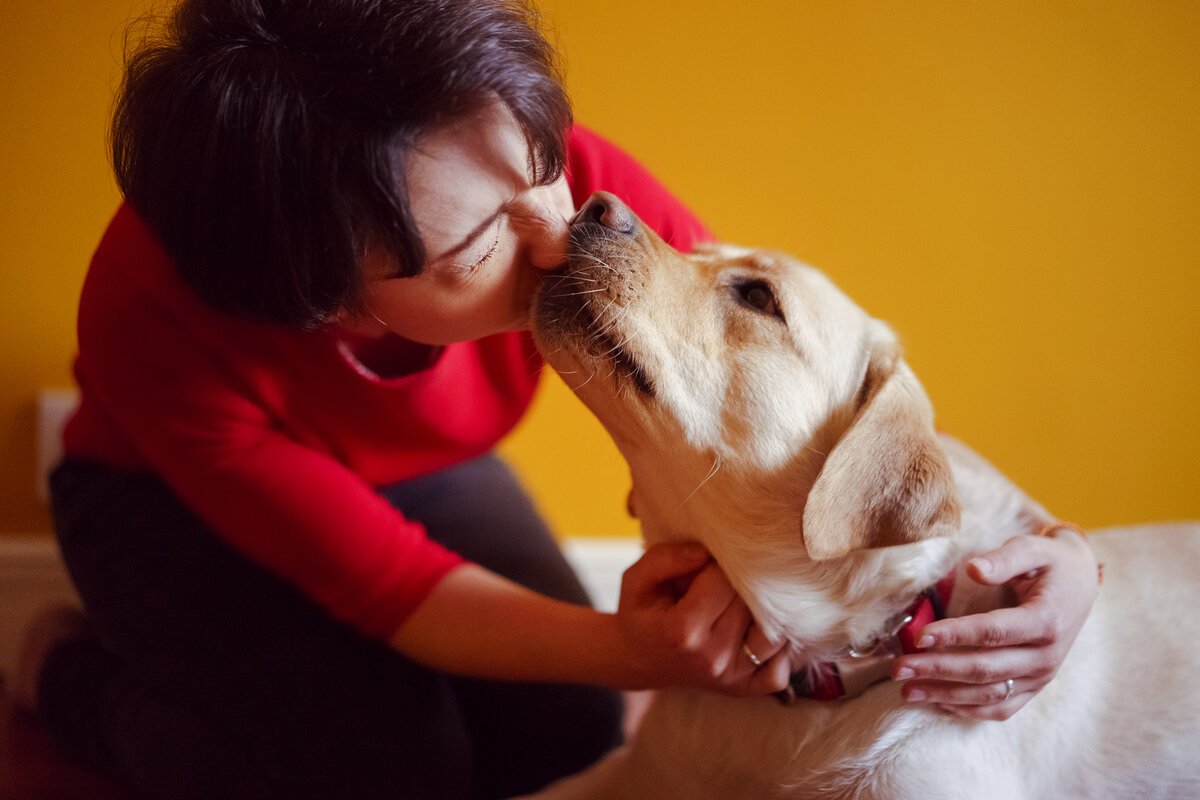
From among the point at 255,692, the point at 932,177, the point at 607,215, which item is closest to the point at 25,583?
the point at 255,692

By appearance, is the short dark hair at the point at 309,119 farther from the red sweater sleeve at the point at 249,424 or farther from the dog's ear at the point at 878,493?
the dog's ear at the point at 878,493

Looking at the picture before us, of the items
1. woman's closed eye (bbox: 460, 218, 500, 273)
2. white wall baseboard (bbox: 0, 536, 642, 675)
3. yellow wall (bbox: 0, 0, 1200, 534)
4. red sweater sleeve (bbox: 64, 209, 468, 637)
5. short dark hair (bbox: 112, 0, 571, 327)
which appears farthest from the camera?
white wall baseboard (bbox: 0, 536, 642, 675)

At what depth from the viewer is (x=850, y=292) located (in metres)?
2.34

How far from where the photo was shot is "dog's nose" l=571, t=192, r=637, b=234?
1206 mm

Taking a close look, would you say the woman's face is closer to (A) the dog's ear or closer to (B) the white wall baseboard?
(A) the dog's ear

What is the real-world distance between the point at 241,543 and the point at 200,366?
0.35m

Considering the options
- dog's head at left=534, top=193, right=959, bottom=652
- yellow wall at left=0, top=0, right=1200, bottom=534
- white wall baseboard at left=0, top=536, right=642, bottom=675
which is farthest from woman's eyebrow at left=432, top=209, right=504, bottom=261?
white wall baseboard at left=0, top=536, right=642, bottom=675

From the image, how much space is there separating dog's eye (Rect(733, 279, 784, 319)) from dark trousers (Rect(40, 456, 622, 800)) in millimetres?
919

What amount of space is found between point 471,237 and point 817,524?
0.60 metres

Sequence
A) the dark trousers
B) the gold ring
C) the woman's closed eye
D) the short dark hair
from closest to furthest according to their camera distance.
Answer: the short dark hair
the woman's closed eye
the gold ring
the dark trousers

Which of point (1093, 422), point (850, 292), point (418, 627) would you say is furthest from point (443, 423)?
point (1093, 422)

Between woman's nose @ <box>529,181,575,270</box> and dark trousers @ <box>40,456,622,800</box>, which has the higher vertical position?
woman's nose @ <box>529,181,575,270</box>

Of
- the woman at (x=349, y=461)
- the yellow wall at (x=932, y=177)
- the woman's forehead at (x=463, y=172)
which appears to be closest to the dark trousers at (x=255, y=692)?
the woman at (x=349, y=461)

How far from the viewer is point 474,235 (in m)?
1.12
